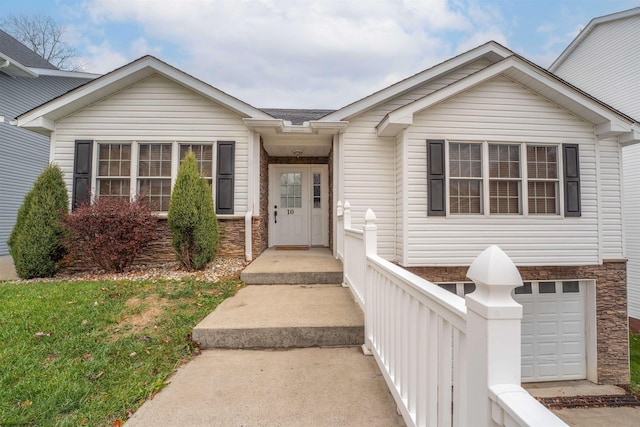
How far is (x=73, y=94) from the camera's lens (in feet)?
19.0

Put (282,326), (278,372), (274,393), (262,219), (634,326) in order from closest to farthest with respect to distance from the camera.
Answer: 1. (274,393)
2. (278,372)
3. (282,326)
4. (262,219)
5. (634,326)

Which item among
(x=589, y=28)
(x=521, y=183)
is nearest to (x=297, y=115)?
(x=521, y=183)

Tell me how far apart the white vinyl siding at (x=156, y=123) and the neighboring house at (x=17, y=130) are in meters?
3.78

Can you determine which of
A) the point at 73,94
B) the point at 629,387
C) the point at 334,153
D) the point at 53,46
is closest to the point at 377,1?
the point at 334,153

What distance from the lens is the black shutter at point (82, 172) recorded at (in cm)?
598

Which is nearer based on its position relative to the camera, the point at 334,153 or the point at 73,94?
the point at 73,94

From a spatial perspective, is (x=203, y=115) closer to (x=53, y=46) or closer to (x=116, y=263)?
(x=116, y=263)

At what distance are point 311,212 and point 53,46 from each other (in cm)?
1750

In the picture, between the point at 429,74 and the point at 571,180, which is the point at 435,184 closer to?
the point at 429,74

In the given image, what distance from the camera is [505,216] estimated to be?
19.1ft

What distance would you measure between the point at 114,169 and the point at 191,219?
8.79 ft

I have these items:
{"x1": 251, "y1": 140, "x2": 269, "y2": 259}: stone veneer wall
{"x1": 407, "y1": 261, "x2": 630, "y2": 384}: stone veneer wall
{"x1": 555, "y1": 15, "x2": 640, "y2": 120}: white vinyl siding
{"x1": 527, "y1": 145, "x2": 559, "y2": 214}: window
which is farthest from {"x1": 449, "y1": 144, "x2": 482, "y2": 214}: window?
{"x1": 555, "y1": 15, "x2": 640, "y2": 120}: white vinyl siding

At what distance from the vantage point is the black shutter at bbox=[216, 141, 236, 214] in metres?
6.15

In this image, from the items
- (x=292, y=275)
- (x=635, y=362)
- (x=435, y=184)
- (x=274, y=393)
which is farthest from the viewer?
(x=635, y=362)
